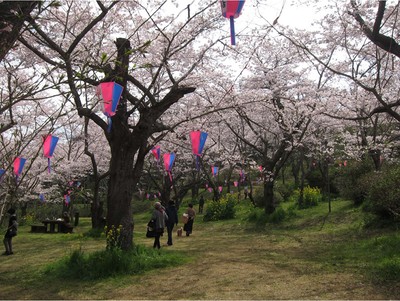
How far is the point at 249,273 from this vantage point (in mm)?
7062

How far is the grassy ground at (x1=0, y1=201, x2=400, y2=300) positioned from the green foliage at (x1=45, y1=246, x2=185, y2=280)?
21 cm

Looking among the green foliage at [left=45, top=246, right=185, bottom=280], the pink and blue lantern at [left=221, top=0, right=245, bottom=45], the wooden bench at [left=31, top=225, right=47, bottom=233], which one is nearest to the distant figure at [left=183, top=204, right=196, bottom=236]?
the green foliage at [left=45, top=246, right=185, bottom=280]

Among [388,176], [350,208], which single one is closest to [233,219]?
[350,208]

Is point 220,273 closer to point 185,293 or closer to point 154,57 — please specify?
point 185,293

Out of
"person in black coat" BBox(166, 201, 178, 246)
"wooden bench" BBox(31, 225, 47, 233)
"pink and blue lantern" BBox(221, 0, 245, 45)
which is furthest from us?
A: "wooden bench" BBox(31, 225, 47, 233)

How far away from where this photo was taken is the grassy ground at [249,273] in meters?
5.80

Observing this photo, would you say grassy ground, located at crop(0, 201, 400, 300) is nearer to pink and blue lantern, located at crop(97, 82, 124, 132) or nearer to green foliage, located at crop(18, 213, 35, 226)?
pink and blue lantern, located at crop(97, 82, 124, 132)

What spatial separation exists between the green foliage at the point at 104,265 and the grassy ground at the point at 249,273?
0.69 feet

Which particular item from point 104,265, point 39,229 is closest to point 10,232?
point 104,265

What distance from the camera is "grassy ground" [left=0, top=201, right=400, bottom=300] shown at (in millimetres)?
5805

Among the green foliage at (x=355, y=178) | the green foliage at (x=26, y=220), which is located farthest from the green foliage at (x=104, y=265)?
the green foliage at (x=26, y=220)

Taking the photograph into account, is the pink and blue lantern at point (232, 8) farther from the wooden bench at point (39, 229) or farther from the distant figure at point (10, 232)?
the wooden bench at point (39, 229)

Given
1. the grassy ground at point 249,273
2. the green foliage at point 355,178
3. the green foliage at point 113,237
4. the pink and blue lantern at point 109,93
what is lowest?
the grassy ground at point 249,273

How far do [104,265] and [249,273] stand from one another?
2.93 metres
